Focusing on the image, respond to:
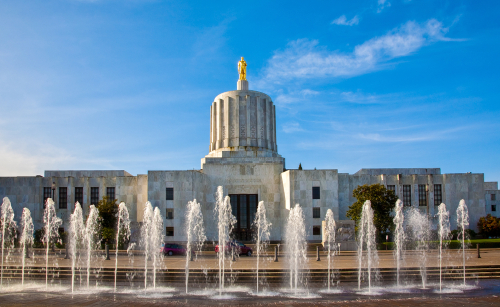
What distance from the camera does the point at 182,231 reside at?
123 feet

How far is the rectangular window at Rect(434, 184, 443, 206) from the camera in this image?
41219mm

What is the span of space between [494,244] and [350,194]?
12.4 meters

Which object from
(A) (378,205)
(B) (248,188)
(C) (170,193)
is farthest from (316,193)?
(C) (170,193)

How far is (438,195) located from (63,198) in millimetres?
36344

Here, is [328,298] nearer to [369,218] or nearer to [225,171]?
[369,218]

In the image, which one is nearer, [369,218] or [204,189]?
[369,218]

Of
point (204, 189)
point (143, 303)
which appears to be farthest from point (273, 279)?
point (204, 189)

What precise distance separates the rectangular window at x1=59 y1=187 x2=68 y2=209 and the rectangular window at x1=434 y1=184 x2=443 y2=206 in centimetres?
3574

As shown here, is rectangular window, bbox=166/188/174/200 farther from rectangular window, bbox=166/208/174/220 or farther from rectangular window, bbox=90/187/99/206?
rectangular window, bbox=90/187/99/206

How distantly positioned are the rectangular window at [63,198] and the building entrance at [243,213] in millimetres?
16155

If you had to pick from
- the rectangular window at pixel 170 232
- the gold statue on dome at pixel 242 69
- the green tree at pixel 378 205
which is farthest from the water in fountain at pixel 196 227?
the gold statue on dome at pixel 242 69

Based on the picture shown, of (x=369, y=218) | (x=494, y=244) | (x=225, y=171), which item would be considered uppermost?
(x=225, y=171)

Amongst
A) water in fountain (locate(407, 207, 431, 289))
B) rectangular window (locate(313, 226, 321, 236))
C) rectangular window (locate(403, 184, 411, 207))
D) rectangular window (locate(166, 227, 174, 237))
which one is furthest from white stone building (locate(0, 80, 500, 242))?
rectangular window (locate(166, 227, 174, 237))

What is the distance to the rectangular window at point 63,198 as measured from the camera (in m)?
41.8
